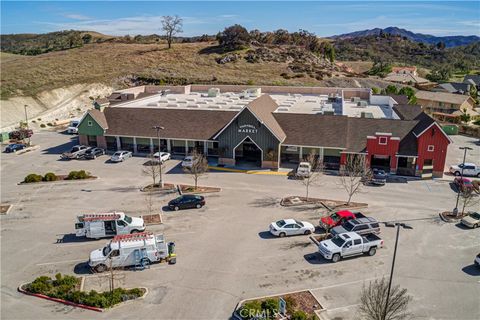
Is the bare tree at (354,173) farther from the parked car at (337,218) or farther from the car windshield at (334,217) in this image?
the car windshield at (334,217)

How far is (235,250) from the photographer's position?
102ft

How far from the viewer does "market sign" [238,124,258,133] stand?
5022cm

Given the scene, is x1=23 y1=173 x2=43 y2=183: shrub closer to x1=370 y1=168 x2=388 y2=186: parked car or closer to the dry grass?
x1=370 y1=168 x2=388 y2=186: parked car

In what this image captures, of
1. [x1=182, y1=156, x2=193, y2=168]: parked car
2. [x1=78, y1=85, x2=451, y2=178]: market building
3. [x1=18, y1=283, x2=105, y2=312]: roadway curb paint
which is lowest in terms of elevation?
[x1=18, y1=283, x2=105, y2=312]: roadway curb paint

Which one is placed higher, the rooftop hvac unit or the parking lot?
the rooftop hvac unit

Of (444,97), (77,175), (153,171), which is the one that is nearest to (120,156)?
(77,175)

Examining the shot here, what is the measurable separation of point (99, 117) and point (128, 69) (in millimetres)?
64770

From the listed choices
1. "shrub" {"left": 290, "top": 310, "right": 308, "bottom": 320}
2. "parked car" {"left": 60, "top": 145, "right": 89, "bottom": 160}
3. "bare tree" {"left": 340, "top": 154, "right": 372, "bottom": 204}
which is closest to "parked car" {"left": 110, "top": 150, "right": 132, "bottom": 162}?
"parked car" {"left": 60, "top": 145, "right": 89, "bottom": 160}

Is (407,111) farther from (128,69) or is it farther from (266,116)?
(128,69)

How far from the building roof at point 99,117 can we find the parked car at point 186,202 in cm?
2526

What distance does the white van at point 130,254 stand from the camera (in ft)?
93.1

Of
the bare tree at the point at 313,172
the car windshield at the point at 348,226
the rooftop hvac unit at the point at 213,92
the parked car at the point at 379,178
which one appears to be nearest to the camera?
the car windshield at the point at 348,226

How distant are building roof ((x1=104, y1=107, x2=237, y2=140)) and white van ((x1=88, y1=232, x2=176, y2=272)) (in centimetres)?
2657

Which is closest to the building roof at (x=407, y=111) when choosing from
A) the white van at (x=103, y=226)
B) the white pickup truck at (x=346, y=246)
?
the white pickup truck at (x=346, y=246)
